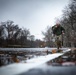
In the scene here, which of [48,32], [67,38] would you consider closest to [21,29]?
[48,32]

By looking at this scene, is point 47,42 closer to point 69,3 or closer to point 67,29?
point 67,29

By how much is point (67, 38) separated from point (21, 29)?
84.3 feet

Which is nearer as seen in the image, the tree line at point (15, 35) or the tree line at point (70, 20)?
the tree line at point (70, 20)

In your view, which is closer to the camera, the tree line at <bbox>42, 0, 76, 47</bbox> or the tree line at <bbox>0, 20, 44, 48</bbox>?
the tree line at <bbox>42, 0, 76, 47</bbox>

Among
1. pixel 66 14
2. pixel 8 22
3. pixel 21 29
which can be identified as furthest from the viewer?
pixel 21 29

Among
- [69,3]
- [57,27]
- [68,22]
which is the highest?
[69,3]

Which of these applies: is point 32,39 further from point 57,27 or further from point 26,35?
point 57,27

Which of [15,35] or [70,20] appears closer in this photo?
[70,20]

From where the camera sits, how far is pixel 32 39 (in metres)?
78.9

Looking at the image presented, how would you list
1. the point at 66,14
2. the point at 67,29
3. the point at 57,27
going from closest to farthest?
the point at 57,27 < the point at 66,14 < the point at 67,29

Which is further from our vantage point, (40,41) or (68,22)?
(40,41)

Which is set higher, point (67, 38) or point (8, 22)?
point (8, 22)

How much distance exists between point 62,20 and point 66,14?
6.41 ft

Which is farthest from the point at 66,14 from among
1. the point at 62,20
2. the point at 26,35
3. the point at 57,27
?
the point at 26,35
